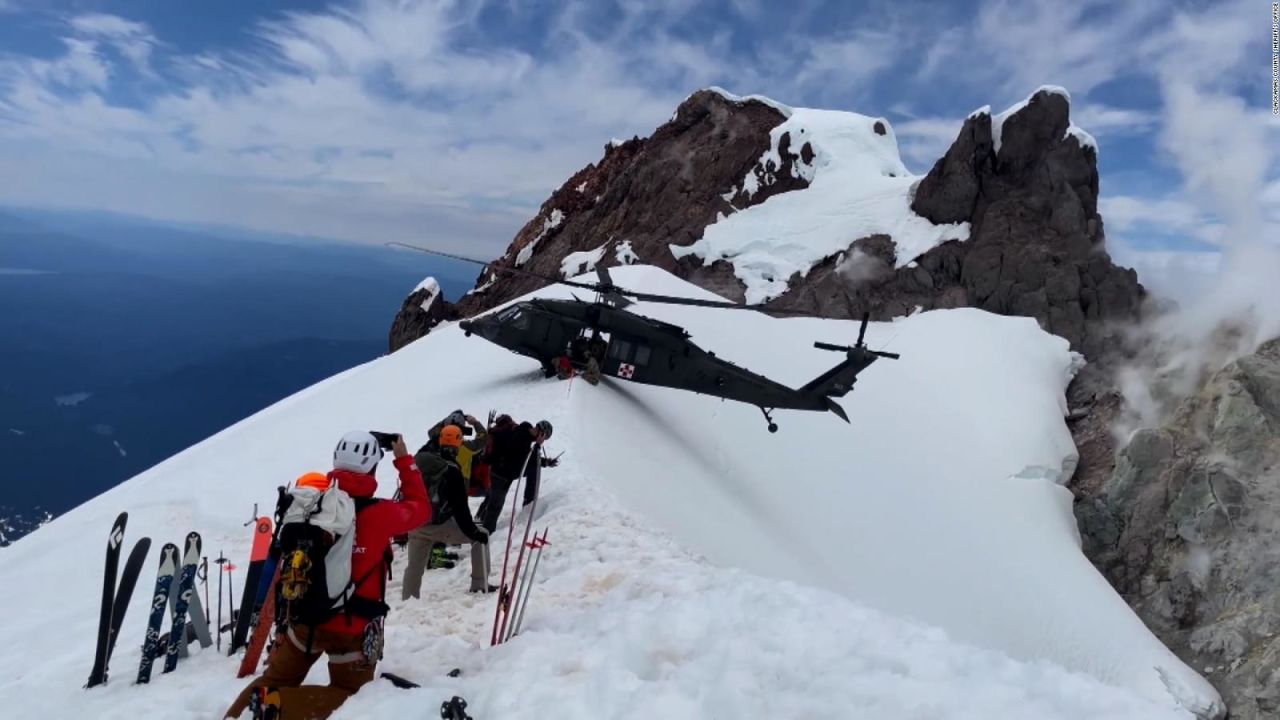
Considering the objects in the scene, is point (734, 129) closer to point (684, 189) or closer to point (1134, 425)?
point (684, 189)

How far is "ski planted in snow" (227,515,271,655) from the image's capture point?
647cm

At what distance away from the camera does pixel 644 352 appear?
1733cm

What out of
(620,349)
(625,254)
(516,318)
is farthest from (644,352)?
(625,254)

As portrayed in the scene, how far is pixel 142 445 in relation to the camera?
139 m

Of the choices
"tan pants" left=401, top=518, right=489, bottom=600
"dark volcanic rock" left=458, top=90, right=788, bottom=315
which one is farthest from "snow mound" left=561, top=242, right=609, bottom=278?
"tan pants" left=401, top=518, right=489, bottom=600

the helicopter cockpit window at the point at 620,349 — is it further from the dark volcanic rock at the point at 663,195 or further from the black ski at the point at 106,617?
the dark volcanic rock at the point at 663,195

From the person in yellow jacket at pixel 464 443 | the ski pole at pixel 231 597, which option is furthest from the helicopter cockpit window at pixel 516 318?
the ski pole at pixel 231 597

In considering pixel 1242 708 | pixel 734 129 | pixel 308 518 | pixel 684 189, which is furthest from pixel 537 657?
pixel 734 129

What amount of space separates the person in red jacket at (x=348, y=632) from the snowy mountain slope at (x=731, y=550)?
0.33m

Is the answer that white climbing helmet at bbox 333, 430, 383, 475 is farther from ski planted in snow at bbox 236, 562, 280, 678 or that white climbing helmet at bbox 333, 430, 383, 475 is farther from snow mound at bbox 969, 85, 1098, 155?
snow mound at bbox 969, 85, 1098, 155

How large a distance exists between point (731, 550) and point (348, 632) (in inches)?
288

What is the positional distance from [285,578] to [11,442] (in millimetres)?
171423

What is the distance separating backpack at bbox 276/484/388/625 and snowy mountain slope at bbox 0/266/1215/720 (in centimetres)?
79

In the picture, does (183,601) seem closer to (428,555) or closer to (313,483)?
(428,555)
